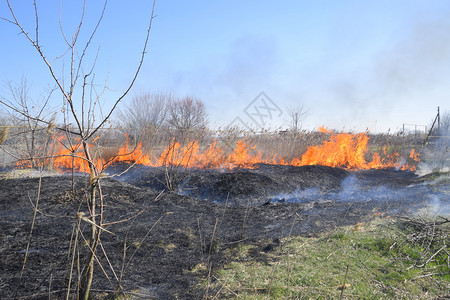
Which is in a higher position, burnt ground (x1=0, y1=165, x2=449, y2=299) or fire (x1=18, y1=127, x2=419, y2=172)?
fire (x1=18, y1=127, x2=419, y2=172)

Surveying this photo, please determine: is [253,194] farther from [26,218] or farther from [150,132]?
[150,132]

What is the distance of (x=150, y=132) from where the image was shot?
13289 millimetres

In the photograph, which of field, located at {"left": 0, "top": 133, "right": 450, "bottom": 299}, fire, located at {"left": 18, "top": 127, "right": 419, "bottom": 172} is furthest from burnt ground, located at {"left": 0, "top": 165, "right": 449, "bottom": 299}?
fire, located at {"left": 18, "top": 127, "right": 419, "bottom": 172}

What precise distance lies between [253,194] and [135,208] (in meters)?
3.17

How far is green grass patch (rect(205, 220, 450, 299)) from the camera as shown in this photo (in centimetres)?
295

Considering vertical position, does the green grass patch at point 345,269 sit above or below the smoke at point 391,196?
below

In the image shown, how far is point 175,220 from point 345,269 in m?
3.06

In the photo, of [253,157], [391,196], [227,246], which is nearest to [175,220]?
[227,246]

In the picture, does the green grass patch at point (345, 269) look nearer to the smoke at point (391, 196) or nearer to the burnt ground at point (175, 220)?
the burnt ground at point (175, 220)

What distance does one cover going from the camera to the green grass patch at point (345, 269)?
2.95 metres

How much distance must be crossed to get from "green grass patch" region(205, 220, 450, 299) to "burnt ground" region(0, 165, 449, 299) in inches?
11.5

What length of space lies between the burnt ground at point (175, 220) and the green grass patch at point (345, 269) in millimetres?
292

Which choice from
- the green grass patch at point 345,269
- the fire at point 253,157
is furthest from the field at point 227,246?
the fire at point 253,157

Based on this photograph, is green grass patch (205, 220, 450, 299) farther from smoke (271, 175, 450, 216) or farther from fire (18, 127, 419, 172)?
fire (18, 127, 419, 172)
